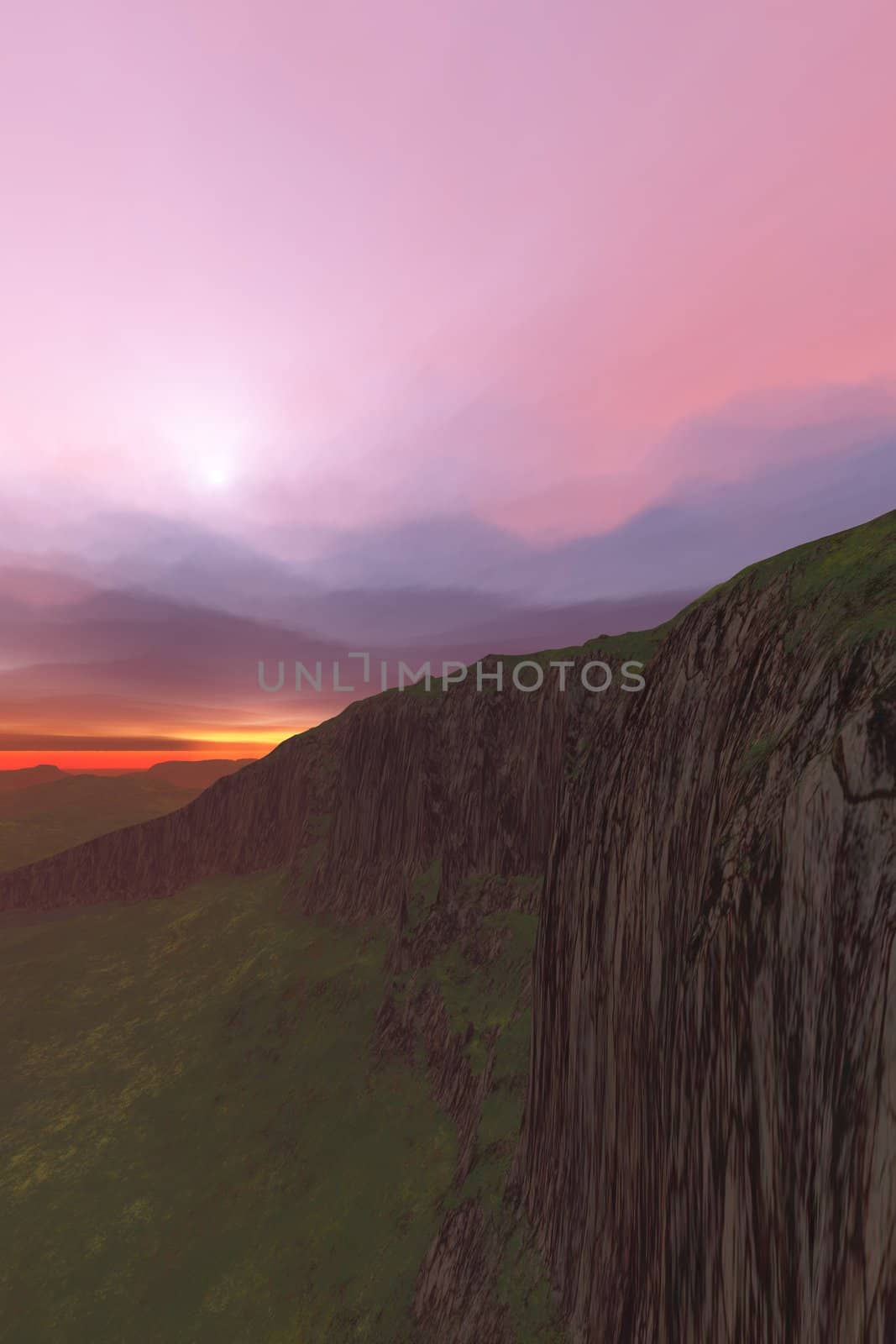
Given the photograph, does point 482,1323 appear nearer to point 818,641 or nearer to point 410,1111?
point 410,1111

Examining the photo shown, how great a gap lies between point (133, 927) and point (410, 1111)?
40979mm

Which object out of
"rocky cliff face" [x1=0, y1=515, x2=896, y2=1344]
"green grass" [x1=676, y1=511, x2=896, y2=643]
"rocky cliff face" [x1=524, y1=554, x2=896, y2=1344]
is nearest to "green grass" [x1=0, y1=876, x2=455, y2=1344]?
"rocky cliff face" [x1=0, y1=515, x2=896, y2=1344]

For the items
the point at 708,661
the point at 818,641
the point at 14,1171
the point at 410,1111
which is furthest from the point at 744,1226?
the point at 14,1171

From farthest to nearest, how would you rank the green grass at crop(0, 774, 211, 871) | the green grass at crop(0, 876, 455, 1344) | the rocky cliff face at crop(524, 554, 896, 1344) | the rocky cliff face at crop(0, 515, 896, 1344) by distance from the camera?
the green grass at crop(0, 774, 211, 871), the green grass at crop(0, 876, 455, 1344), the rocky cliff face at crop(0, 515, 896, 1344), the rocky cliff face at crop(524, 554, 896, 1344)

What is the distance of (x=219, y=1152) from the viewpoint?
30094 millimetres

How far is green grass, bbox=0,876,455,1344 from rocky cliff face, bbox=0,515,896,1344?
15.7 feet

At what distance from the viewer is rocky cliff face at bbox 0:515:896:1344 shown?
5.94m

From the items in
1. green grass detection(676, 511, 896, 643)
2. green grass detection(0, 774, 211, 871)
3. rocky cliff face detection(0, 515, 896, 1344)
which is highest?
green grass detection(676, 511, 896, 643)

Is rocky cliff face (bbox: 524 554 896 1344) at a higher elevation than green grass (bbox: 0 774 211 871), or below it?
higher

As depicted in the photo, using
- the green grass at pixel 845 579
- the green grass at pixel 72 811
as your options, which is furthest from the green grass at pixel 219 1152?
the green grass at pixel 72 811

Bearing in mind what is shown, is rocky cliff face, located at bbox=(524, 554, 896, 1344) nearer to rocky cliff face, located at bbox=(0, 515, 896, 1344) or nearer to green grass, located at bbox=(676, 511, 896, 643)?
rocky cliff face, located at bbox=(0, 515, 896, 1344)

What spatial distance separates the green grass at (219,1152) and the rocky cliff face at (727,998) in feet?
15.7

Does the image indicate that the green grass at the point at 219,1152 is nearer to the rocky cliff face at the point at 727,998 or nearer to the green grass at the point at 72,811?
the rocky cliff face at the point at 727,998

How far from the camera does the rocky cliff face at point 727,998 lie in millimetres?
5941
